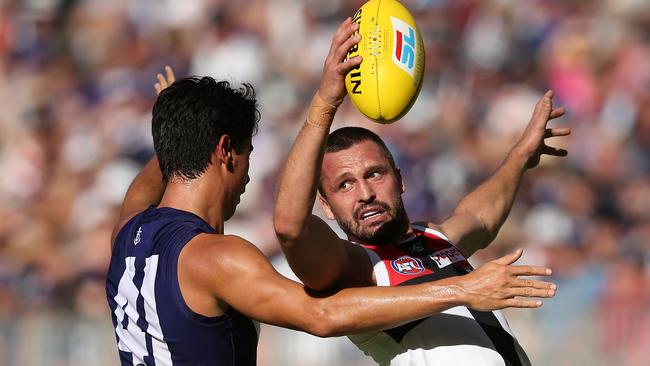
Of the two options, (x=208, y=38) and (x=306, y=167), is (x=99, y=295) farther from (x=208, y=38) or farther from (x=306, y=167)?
(x=306, y=167)

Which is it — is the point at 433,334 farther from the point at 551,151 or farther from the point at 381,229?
the point at 551,151

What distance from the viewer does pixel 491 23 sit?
1052 cm

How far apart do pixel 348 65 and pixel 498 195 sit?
2.21 metres

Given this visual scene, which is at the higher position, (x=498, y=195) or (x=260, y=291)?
(x=498, y=195)

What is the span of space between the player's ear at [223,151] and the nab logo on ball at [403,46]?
77 centimetres

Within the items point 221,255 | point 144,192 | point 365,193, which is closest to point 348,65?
point 221,255

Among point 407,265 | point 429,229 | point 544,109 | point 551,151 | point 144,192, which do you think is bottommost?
point 407,265

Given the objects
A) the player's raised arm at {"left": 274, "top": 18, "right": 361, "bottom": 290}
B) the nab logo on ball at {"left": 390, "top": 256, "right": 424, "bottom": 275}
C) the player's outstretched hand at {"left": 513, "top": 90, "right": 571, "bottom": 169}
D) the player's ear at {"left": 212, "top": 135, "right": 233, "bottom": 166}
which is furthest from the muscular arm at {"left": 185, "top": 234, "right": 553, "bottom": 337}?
the player's outstretched hand at {"left": 513, "top": 90, "right": 571, "bottom": 169}

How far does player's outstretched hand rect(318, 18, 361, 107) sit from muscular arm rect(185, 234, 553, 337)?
659mm

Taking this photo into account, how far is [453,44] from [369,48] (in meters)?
6.56

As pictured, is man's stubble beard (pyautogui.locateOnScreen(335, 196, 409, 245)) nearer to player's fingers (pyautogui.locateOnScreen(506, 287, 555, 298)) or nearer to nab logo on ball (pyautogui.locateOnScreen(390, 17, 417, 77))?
nab logo on ball (pyautogui.locateOnScreen(390, 17, 417, 77))

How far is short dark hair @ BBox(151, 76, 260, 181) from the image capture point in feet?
13.7

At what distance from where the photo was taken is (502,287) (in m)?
3.62

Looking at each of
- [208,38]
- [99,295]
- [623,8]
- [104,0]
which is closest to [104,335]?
[99,295]
